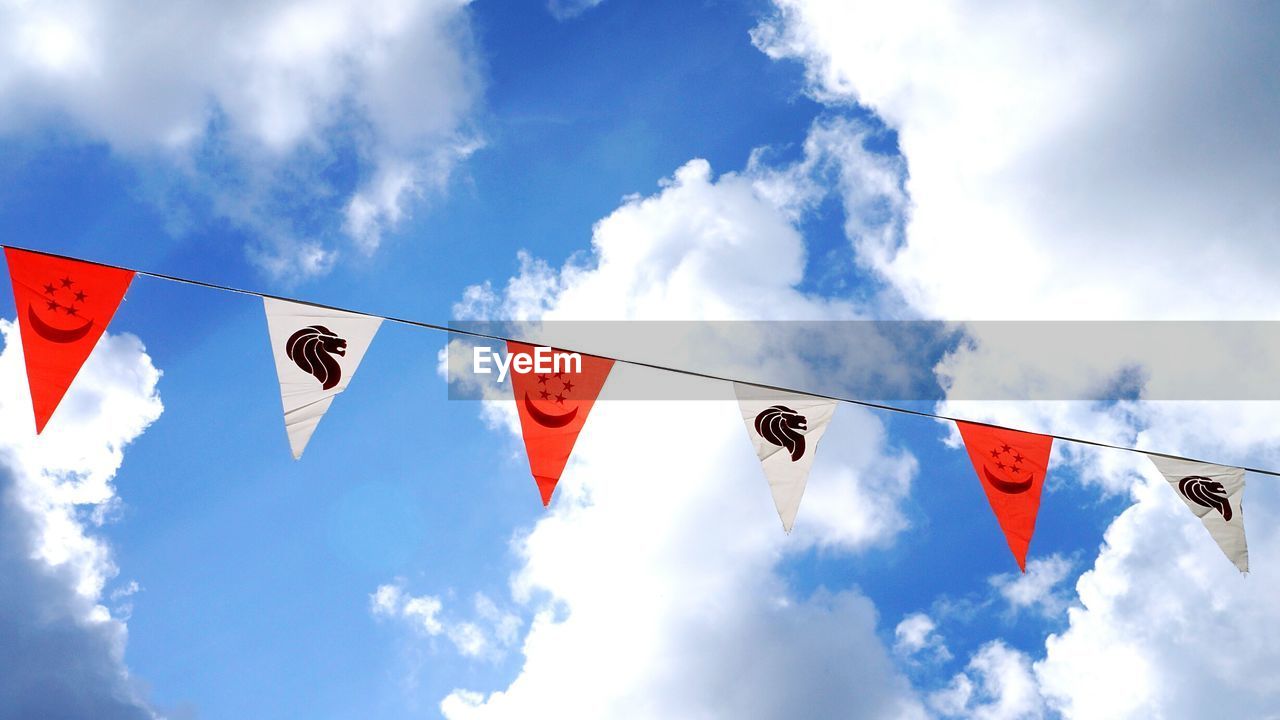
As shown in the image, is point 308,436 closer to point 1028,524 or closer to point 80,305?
point 80,305

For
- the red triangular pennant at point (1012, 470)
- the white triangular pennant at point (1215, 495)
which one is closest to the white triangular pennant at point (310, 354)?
the red triangular pennant at point (1012, 470)

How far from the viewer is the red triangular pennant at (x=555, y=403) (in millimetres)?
10625

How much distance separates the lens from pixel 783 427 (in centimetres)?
1104

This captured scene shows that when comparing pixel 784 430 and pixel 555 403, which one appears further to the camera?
pixel 784 430

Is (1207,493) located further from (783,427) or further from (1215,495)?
(783,427)

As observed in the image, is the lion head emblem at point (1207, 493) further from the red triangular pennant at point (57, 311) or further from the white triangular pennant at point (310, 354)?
the red triangular pennant at point (57, 311)

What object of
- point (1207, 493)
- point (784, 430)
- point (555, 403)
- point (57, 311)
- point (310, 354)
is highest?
point (1207, 493)

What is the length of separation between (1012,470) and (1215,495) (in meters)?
3.48

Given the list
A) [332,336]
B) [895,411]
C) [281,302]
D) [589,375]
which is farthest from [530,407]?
[895,411]

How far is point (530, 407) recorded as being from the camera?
10672 mm

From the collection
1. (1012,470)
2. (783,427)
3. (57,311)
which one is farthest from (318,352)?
(1012,470)

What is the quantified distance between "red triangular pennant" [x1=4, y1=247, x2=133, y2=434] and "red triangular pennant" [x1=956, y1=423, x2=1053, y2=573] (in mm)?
11168

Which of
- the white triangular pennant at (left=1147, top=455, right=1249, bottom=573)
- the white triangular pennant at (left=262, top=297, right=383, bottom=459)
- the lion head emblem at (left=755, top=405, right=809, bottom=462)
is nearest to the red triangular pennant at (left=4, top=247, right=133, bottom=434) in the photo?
the white triangular pennant at (left=262, top=297, right=383, bottom=459)

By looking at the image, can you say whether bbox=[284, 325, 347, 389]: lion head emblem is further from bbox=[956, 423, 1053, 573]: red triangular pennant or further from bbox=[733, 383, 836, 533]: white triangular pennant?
bbox=[956, 423, 1053, 573]: red triangular pennant
